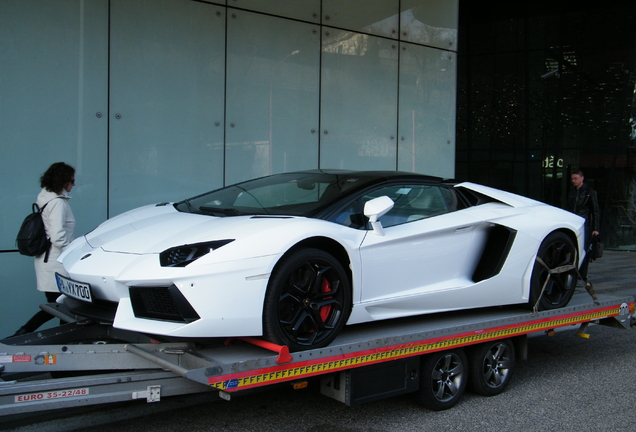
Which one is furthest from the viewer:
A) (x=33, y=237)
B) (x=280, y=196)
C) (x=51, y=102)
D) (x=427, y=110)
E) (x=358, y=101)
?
(x=427, y=110)

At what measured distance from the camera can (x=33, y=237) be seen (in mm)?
5105

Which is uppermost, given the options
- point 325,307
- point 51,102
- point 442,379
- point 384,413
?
point 51,102

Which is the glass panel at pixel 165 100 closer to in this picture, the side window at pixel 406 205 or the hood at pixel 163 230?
the hood at pixel 163 230

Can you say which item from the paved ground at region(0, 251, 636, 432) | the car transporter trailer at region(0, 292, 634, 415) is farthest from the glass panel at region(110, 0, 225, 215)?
the paved ground at region(0, 251, 636, 432)

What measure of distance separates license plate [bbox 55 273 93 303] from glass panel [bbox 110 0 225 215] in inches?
123

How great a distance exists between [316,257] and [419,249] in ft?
3.14

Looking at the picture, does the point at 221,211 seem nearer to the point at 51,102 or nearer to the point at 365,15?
the point at 51,102

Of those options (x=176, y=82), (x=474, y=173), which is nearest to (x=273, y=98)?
(x=176, y=82)

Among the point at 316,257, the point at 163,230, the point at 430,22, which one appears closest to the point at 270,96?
the point at 430,22

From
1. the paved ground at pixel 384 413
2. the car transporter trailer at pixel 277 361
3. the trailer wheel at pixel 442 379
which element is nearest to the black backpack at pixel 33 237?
the car transporter trailer at pixel 277 361

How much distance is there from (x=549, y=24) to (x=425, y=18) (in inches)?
362

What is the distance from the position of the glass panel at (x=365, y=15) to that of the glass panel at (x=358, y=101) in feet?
0.42

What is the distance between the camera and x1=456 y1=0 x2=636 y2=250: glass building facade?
671 inches

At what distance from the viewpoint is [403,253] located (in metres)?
4.06
